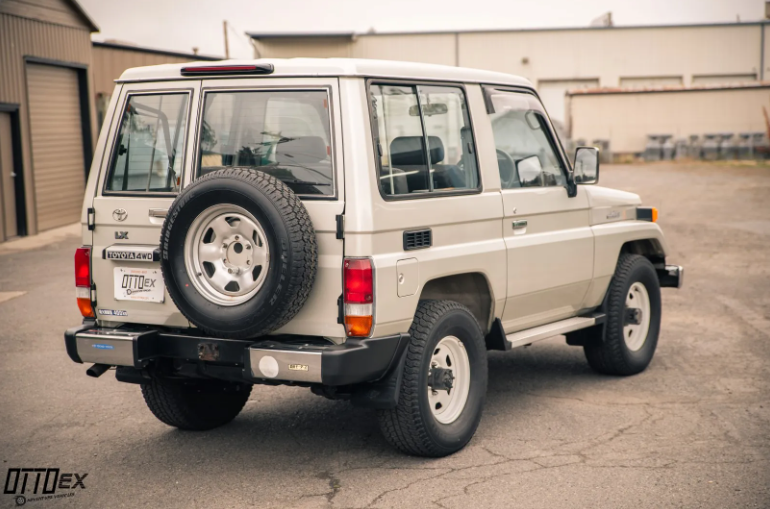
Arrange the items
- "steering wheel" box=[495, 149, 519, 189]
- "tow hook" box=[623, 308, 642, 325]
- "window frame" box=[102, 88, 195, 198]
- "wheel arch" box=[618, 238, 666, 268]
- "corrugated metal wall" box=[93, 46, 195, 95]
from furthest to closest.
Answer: "corrugated metal wall" box=[93, 46, 195, 95] → "wheel arch" box=[618, 238, 666, 268] → "tow hook" box=[623, 308, 642, 325] → "steering wheel" box=[495, 149, 519, 189] → "window frame" box=[102, 88, 195, 198]

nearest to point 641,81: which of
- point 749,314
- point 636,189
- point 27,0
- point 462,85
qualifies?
point 636,189

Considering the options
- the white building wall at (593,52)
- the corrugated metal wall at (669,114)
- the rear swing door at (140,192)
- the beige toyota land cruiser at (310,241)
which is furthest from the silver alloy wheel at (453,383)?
the white building wall at (593,52)

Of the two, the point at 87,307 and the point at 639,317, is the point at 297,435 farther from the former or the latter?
the point at 639,317

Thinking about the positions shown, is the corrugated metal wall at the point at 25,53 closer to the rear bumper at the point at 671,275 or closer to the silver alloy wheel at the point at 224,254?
the rear bumper at the point at 671,275

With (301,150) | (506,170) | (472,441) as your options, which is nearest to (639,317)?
(506,170)

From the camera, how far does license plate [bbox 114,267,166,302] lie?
4863mm

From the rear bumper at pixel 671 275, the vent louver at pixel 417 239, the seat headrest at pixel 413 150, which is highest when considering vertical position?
the seat headrest at pixel 413 150

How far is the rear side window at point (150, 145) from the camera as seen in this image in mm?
4938

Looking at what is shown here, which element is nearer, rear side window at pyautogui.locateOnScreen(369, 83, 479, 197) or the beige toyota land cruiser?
the beige toyota land cruiser

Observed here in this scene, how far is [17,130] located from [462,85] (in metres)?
13.3

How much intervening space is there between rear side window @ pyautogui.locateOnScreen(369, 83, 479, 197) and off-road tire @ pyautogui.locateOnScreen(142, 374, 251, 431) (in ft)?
5.29

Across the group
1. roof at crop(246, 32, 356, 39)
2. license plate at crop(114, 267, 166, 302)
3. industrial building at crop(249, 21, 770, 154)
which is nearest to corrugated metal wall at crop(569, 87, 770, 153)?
industrial building at crop(249, 21, 770, 154)

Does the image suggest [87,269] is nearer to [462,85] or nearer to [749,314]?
[462,85]

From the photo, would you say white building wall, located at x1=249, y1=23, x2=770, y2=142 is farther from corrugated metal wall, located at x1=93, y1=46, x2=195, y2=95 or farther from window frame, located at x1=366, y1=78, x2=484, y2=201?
window frame, located at x1=366, y1=78, x2=484, y2=201
